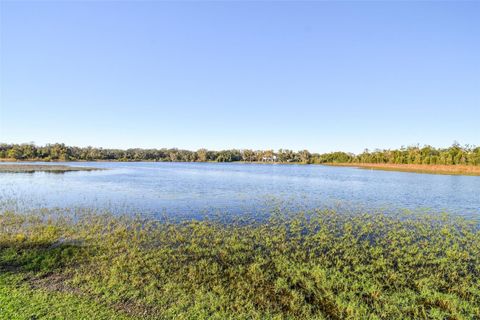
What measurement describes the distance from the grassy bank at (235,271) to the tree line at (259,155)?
8519 cm

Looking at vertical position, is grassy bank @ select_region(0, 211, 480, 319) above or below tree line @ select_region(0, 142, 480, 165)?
below

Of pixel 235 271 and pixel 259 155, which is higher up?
pixel 259 155

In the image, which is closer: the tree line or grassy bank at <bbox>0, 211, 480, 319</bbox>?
Result: grassy bank at <bbox>0, 211, 480, 319</bbox>

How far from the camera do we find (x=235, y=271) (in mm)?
8648

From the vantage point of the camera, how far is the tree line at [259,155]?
277 feet

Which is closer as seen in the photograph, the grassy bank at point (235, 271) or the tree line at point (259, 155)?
the grassy bank at point (235, 271)

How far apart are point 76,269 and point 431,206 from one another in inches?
1023

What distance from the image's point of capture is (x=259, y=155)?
645 ft

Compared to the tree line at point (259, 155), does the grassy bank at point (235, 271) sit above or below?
below

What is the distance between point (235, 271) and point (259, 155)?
619 ft

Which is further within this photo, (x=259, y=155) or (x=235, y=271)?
(x=259, y=155)

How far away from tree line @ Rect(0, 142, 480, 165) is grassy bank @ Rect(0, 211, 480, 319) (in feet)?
280

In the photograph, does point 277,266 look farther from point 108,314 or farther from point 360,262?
point 108,314

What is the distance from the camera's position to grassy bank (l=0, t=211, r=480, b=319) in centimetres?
646
